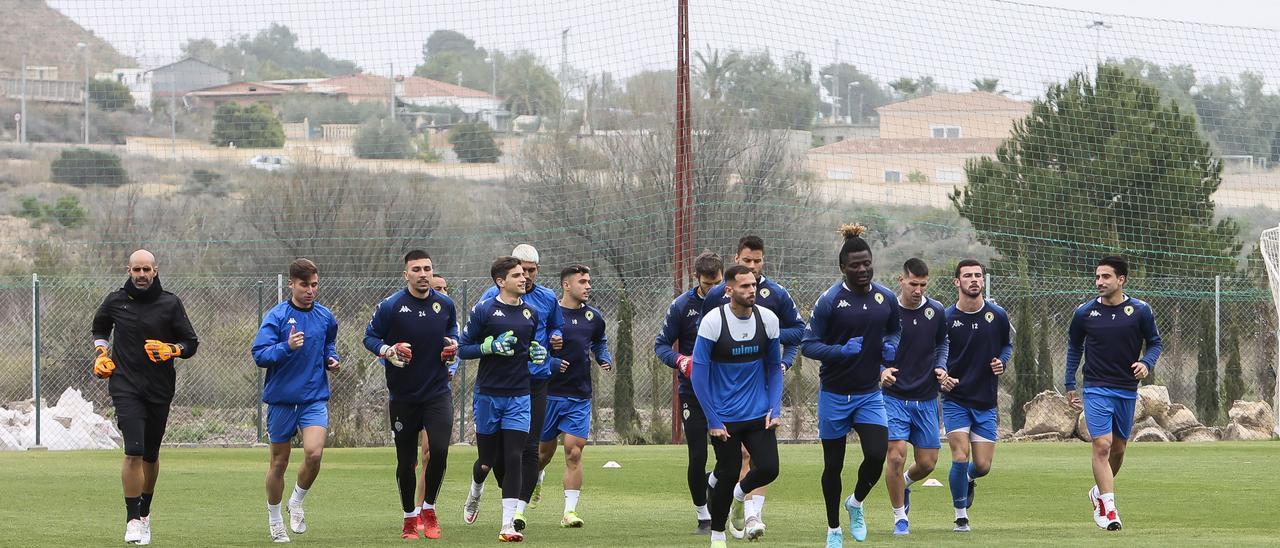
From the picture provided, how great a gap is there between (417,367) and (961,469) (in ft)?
12.9

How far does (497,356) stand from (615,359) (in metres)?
13.3

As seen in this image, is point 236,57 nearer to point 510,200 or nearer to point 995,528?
point 510,200

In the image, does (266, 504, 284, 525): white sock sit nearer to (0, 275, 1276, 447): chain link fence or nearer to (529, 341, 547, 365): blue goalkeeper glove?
(529, 341, 547, 365): blue goalkeeper glove

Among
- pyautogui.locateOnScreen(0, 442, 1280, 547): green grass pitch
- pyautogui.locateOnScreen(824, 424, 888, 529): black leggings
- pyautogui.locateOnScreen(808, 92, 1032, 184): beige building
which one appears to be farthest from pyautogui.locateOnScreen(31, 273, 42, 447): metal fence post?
pyautogui.locateOnScreen(808, 92, 1032, 184): beige building

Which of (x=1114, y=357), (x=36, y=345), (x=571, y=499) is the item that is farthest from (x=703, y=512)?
(x=36, y=345)

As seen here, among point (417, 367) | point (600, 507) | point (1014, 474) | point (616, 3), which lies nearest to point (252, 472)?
point (600, 507)

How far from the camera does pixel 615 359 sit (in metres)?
24.1

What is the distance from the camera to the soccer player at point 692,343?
35.0ft

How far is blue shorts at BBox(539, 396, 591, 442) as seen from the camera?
12.4 meters

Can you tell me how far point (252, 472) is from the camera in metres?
17.1

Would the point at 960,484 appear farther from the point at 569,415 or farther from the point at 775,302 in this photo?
the point at 569,415

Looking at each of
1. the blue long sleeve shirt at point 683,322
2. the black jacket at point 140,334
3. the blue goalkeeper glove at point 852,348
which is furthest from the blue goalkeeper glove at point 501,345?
the blue goalkeeper glove at point 852,348

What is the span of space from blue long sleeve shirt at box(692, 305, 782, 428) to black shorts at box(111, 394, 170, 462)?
363 centimetres

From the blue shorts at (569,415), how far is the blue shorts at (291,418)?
2078 millimetres
